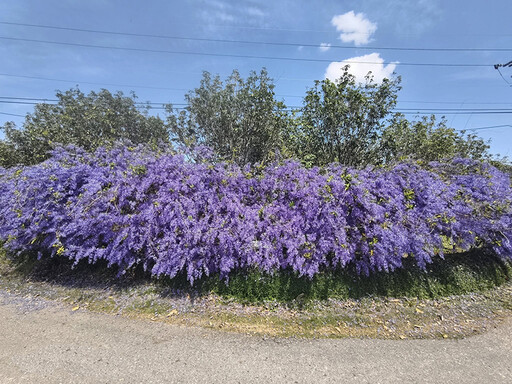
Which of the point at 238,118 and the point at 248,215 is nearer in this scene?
the point at 248,215

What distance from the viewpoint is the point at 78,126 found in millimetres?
8922

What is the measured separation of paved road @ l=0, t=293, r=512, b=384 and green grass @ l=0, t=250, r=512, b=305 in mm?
826

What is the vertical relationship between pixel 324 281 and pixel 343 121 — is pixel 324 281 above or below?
below

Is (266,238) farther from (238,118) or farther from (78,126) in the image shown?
(78,126)

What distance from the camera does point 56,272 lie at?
17.3ft

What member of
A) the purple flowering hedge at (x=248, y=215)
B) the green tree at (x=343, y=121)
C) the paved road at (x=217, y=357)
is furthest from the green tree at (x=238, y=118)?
the paved road at (x=217, y=357)

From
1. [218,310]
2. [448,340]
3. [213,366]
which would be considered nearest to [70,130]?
[218,310]

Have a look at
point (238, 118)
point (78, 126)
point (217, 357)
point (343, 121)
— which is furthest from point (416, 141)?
point (78, 126)

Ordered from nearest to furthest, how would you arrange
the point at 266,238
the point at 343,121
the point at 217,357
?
the point at 217,357 → the point at 266,238 → the point at 343,121

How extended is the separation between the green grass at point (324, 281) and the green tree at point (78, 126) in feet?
16.5

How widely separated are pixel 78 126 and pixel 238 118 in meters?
5.67

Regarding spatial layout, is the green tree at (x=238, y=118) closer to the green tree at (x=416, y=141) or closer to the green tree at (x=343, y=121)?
the green tree at (x=343, y=121)

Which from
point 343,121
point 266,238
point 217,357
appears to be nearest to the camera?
point 217,357

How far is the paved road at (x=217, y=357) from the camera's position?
8.90 ft
